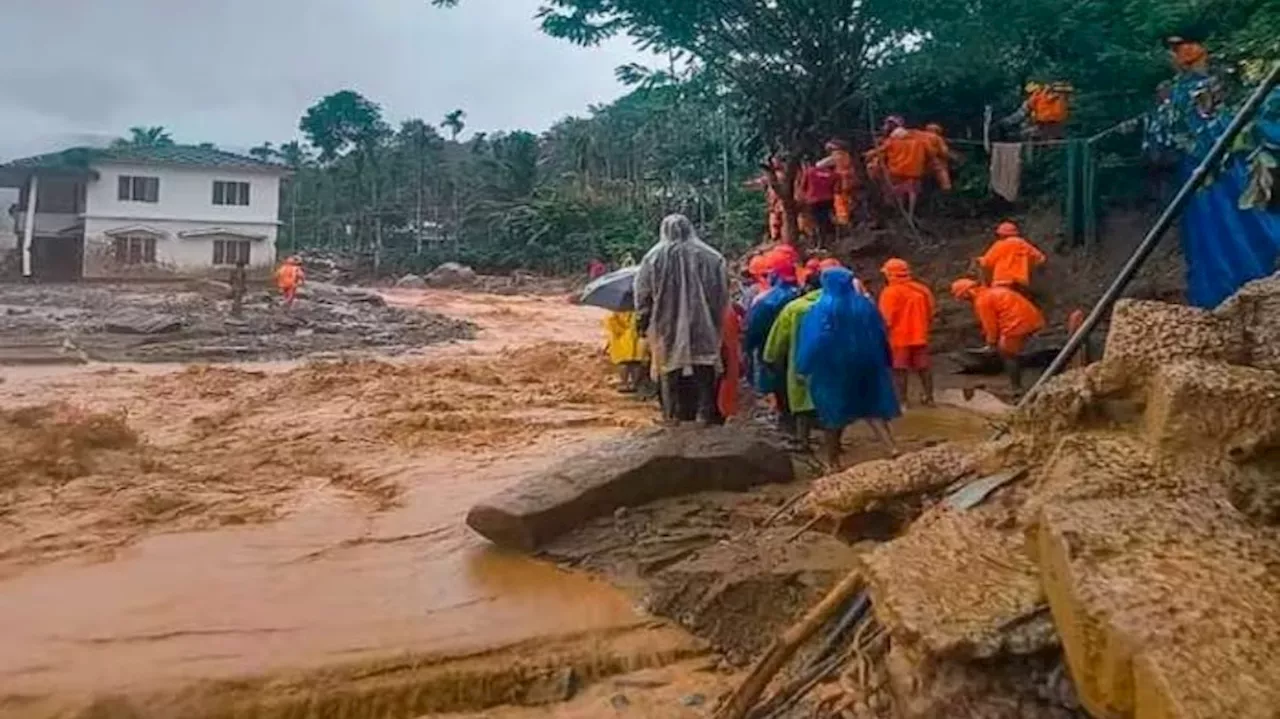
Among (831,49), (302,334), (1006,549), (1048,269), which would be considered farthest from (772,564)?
(302,334)

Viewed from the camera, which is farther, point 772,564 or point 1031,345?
point 1031,345

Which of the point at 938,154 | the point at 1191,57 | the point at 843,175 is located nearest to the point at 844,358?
the point at 1191,57

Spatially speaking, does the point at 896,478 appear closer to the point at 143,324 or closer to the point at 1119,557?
the point at 1119,557

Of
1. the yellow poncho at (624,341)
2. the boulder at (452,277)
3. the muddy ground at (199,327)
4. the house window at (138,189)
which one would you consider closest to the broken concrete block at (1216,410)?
the yellow poncho at (624,341)

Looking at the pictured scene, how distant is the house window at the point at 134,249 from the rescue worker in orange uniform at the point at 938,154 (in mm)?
31609

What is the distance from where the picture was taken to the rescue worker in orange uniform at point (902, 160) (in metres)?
14.1

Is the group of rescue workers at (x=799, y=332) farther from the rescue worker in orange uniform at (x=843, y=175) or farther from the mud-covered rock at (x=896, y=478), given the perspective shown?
the rescue worker in orange uniform at (x=843, y=175)

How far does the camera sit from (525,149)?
4309 centimetres

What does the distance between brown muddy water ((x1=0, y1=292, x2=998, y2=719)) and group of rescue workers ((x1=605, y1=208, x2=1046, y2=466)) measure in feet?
3.86

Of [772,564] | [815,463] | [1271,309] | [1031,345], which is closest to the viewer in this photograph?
[1271,309]

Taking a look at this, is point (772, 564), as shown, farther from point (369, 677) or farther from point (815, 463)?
point (815, 463)

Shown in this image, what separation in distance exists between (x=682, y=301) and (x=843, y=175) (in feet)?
23.0

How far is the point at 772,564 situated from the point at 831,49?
1059 cm

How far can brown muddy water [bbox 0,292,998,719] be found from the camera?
458cm
